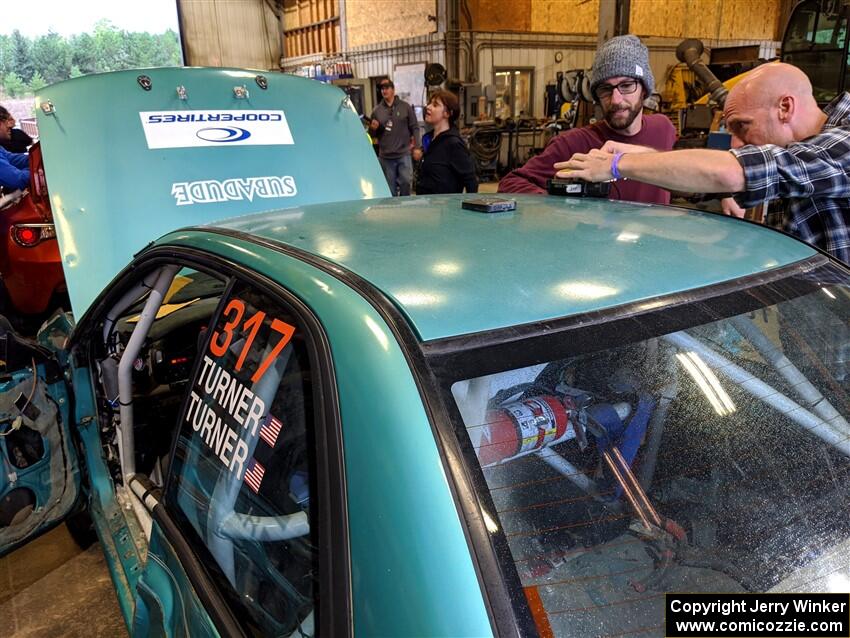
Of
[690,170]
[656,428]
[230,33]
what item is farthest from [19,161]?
[230,33]

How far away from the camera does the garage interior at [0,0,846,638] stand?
10359 millimetres

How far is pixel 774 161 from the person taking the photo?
1521 millimetres

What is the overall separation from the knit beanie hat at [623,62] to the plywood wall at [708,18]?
50.0ft

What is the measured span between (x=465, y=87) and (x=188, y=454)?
36.7 ft

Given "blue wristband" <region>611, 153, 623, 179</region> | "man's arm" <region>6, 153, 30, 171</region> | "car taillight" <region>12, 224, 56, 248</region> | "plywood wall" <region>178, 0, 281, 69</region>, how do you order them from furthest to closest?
1. "plywood wall" <region>178, 0, 281, 69</region>
2. "man's arm" <region>6, 153, 30, 171</region>
3. "car taillight" <region>12, 224, 56, 248</region>
4. "blue wristband" <region>611, 153, 623, 179</region>

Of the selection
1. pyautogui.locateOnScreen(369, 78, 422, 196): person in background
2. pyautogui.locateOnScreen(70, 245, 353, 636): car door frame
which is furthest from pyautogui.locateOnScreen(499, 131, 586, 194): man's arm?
pyautogui.locateOnScreen(369, 78, 422, 196): person in background

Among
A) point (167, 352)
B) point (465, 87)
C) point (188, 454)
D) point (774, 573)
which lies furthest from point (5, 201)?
point (465, 87)

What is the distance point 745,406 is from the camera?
101 centimetres

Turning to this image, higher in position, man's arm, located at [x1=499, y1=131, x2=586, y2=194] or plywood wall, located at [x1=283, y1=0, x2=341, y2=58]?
plywood wall, located at [x1=283, y1=0, x2=341, y2=58]

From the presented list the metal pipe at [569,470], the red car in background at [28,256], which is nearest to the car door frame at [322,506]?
the metal pipe at [569,470]

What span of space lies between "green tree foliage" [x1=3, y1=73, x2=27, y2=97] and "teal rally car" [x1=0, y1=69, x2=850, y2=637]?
13075 millimetres

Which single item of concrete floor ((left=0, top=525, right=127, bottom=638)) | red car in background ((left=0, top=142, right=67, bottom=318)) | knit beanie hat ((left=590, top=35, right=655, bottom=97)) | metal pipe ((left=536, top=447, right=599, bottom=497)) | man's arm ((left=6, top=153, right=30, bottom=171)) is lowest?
concrete floor ((left=0, top=525, right=127, bottom=638))

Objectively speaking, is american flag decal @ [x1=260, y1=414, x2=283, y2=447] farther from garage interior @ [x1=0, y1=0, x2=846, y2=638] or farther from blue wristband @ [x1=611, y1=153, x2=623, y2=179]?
garage interior @ [x1=0, y1=0, x2=846, y2=638]

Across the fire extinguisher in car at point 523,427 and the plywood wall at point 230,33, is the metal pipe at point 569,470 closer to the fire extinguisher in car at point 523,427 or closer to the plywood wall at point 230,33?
the fire extinguisher in car at point 523,427
